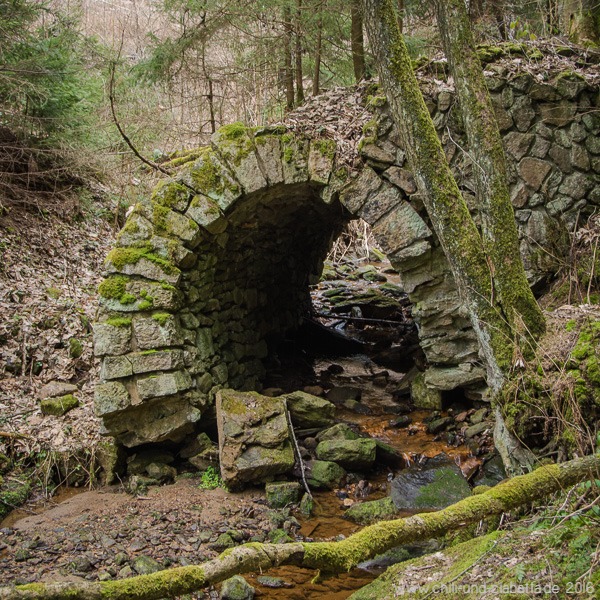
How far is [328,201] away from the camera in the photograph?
5922 mm

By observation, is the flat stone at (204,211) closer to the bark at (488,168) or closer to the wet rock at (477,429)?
the bark at (488,168)

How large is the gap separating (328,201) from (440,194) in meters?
1.94

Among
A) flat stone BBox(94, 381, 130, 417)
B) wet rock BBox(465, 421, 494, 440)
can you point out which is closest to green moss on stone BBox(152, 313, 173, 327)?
flat stone BBox(94, 381, 130, 417)

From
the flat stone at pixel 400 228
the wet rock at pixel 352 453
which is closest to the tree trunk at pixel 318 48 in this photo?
the flat stone at pixel 400 228

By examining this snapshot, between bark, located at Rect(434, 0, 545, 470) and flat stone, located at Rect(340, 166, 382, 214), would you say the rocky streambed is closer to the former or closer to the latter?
bark, located at Rect(434, 0, 545, 470)

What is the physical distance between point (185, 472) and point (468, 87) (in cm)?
433

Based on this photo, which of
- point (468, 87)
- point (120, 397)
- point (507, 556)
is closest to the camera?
point (507, 556)

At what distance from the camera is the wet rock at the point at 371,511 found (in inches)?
180

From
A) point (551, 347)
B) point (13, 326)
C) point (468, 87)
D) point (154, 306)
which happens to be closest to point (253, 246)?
point (154, 306)

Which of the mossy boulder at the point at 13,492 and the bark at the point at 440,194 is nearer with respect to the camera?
the bark at the point at 440,194

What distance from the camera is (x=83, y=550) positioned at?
13.9 ft

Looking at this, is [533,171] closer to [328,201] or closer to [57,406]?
[328,201]

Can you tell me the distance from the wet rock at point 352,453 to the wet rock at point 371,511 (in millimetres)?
685

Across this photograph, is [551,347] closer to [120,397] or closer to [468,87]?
[468,87]
